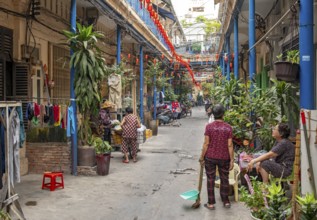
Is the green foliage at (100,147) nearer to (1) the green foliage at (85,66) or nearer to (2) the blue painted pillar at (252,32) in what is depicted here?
(1) the green foliage at (85,66)

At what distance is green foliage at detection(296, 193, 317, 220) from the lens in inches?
150

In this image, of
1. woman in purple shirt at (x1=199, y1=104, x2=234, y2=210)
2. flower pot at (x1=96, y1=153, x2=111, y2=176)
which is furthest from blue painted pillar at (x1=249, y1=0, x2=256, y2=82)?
flower pot at (x1=96, y1=153, x2=111, y2=176)

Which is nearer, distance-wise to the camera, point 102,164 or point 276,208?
point 276,208

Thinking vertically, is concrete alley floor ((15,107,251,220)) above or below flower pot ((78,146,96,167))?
below

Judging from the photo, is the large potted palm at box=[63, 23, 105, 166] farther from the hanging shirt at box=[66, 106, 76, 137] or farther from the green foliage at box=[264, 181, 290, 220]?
the green foliage at box=[264, 181, 290, 220]

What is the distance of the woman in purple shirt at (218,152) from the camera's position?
6152mm

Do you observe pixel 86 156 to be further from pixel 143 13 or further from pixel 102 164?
pixel 143 13

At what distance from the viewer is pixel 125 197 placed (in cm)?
713

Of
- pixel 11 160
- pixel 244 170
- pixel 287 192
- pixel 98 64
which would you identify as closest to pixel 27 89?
pixel 98 64

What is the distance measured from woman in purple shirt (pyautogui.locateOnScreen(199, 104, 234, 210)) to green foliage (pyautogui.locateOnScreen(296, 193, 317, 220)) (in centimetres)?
230

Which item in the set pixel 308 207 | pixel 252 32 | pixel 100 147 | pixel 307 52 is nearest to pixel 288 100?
pixel 307 52

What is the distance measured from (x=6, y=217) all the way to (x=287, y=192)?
3.77 m

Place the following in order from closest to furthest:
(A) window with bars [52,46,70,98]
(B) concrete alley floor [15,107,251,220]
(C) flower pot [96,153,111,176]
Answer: (B) concrete alley floor [15,107,251,220], (C) flower pot [96,153,111,176], (A) window with bars [52,46,70,98]

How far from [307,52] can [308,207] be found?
7.27 ft
